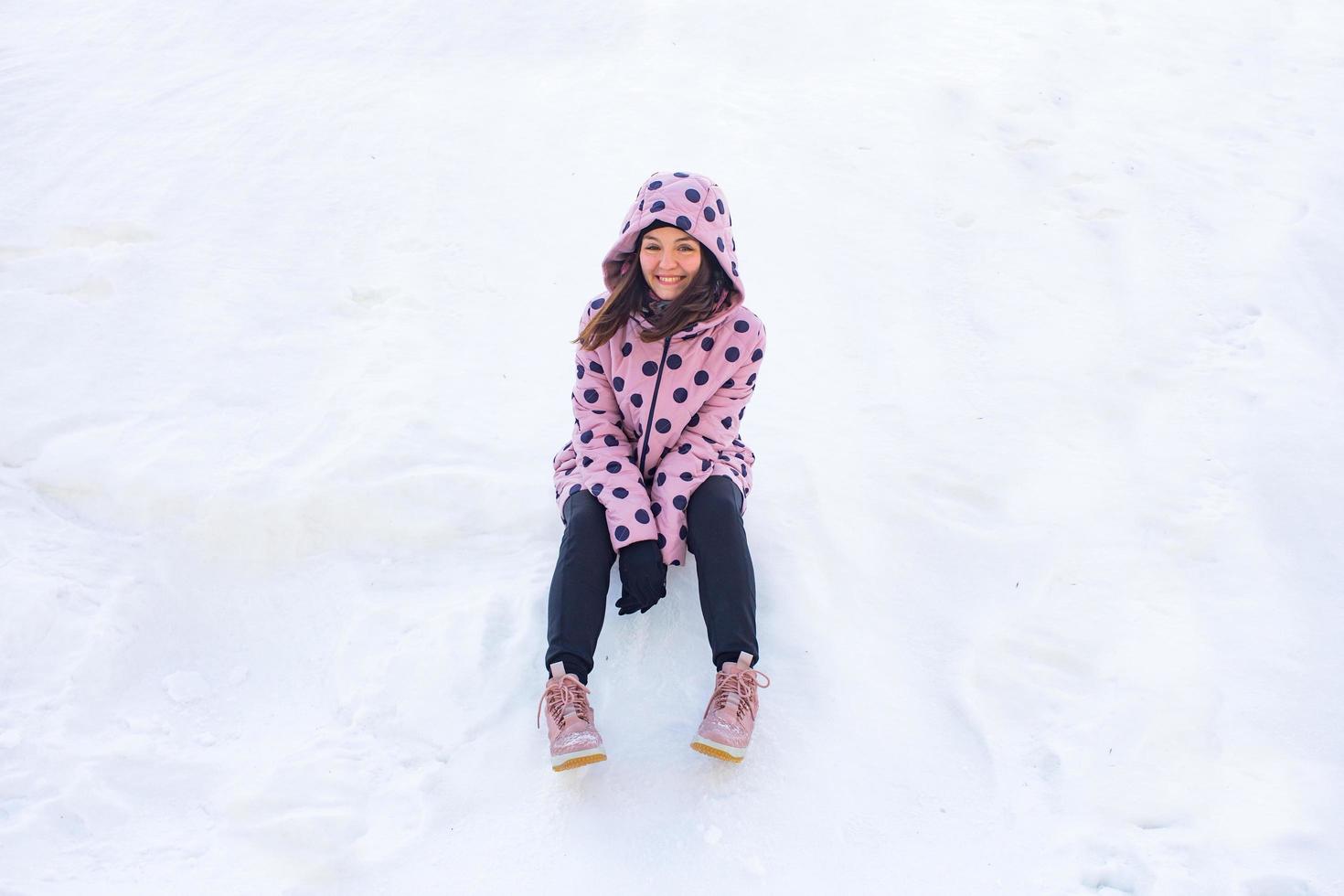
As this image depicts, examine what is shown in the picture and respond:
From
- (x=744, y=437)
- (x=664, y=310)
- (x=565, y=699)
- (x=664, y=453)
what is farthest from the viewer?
(x=744, y=437)

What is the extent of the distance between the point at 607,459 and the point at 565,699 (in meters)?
0.68

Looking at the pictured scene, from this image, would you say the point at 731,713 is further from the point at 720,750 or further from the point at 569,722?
the point at 569,722

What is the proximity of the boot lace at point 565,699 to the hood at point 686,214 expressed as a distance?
113cm

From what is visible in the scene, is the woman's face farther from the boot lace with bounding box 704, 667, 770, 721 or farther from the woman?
the boot lace with bounding box 704, 667, 770, 721

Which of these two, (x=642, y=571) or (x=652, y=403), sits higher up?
(x=652, y=403)

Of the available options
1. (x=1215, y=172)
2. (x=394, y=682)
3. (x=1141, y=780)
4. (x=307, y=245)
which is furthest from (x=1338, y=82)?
(x=394, y=682)

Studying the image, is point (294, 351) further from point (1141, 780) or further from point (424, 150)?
point (1141, 780)

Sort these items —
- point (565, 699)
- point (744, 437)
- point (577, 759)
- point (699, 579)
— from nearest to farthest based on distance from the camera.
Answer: point (577, 759) < point (565, 699) < point (699, 579) < point (744, 437)

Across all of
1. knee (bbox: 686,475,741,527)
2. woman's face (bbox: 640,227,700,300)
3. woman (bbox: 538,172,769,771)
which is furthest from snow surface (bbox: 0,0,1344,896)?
woman's face (bbox: 640,227,700,300)

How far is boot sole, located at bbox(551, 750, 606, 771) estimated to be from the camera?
2.36 metres

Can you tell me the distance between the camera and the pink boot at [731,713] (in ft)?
7.91

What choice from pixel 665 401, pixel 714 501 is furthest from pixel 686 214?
pixel 714 501

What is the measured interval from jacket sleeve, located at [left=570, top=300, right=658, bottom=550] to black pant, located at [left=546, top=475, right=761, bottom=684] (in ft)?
0.16

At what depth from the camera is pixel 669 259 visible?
2.70 metres
